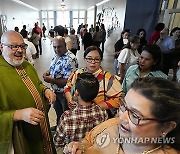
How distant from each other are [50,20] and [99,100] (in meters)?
22.7

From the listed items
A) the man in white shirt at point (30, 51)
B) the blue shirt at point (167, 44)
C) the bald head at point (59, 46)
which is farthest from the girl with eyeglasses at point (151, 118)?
the blue shirt at point (167, 44)

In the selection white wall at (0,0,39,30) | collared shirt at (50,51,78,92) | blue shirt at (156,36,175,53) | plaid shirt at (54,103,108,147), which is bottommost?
plaid shirt at (54,103,108,147)

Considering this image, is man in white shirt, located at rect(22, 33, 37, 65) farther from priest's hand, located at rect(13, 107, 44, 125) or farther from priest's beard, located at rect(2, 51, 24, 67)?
priest's hand, located at rect(13, 107, 44, 125)

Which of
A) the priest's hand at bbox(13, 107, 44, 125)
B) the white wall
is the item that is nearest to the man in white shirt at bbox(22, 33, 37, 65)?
the priest's hand at bbox(13, 107, 44, 125)

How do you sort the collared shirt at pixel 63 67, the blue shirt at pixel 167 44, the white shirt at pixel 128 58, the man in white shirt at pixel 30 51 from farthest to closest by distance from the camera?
the blue shirt at pixel 167 44 < the man in white shirt at pixel 30 51 < the white shirt at pixel 128 58 < the collared shirt at pixel 63 67

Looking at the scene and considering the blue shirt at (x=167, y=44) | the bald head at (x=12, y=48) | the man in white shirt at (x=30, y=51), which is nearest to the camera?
the bald head at (x=12, y=48)

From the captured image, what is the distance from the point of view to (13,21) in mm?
9469

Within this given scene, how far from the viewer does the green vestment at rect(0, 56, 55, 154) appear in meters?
1.21

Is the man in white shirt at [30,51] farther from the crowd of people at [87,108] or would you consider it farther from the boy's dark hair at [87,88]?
the boy's dark hair at [87,88]

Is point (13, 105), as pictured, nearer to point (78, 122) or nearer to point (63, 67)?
point (78, 122)

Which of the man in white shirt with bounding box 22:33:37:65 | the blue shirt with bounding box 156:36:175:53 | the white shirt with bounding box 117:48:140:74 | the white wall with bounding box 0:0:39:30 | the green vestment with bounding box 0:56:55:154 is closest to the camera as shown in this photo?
the green vestment with bounding box 0:56:55:154

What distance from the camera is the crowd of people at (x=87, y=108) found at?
2.30 ft

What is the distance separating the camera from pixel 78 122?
118 centimetres

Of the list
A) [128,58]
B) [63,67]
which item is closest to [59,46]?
[63,67]
